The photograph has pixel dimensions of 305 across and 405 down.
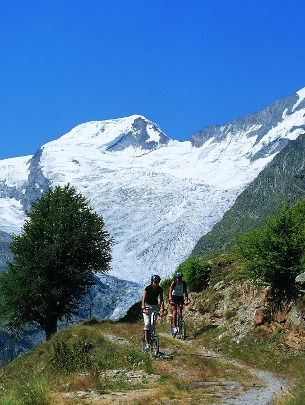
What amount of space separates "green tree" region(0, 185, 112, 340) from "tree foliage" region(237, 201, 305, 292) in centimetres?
2205

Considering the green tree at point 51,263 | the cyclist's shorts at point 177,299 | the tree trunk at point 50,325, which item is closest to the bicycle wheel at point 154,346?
the cyclist's shorts at point 177,299

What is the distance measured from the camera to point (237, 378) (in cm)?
1538

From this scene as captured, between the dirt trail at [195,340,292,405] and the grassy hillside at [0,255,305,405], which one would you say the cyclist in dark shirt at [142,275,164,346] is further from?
the dirt trail at [195,340,292,405]

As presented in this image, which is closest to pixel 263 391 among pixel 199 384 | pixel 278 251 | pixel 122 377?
pixel 199 384

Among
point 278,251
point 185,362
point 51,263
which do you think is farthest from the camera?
point 51,263

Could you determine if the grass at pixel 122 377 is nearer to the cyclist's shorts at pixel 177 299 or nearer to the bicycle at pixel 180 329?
the bicycle at pixel 180 329

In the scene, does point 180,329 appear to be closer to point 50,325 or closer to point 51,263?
point 51,263

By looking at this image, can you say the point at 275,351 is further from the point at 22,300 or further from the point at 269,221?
the point at 22,300

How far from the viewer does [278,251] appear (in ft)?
68.9

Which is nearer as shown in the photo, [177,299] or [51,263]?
[177,299]

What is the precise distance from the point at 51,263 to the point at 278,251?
24.0 meters

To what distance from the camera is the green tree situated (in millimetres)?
40656

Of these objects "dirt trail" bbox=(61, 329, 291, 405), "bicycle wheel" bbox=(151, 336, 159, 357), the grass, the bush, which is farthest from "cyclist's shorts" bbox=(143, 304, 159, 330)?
the bush

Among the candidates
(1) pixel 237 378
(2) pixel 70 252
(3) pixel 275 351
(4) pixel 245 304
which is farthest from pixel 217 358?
Answer: (2) pixel 70 252
